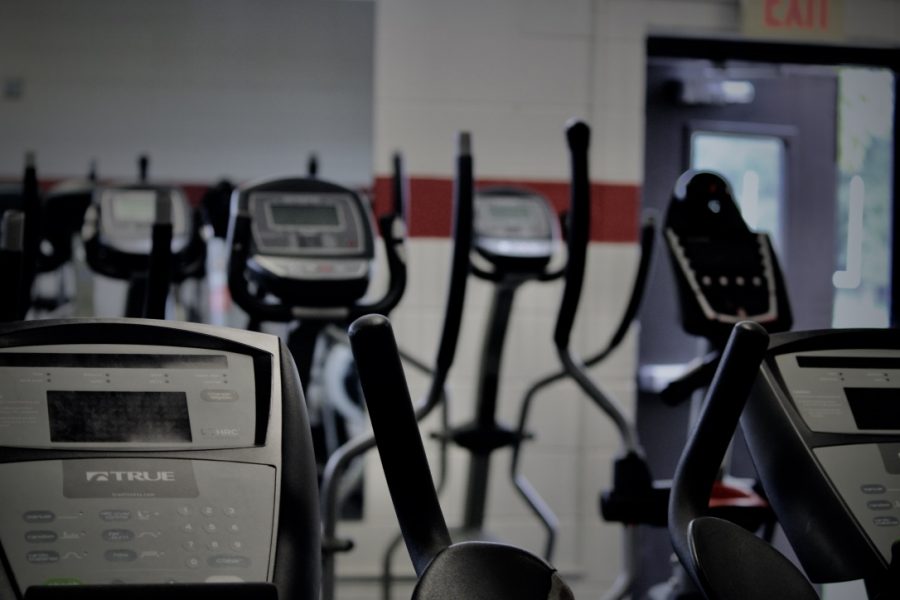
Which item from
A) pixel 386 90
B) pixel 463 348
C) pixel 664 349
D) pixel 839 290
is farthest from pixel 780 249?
pixel 386 90

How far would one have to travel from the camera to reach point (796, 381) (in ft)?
4.17

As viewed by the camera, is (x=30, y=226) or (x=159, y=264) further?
(x=30, y=226)

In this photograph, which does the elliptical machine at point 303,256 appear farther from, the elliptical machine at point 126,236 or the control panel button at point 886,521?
the control panel button at point 886,521

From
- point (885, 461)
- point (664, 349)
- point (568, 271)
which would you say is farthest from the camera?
point (664, 349)

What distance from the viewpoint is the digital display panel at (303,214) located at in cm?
231

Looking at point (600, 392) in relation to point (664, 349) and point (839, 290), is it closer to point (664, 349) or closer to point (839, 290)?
point (664, 349)

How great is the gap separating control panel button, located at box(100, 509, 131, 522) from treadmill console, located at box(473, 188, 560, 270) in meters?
2.01

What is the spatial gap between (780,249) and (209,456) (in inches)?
154

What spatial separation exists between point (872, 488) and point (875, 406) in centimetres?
13

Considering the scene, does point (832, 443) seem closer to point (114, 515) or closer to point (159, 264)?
point (114, 515)

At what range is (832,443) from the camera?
1.23 meters

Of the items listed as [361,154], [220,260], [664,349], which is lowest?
[664,349]

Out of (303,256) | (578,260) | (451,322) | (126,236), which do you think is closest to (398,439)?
(303,256)

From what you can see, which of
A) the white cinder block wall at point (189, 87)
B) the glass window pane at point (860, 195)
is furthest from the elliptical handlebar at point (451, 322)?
the glass window pane at point (860, 195)
